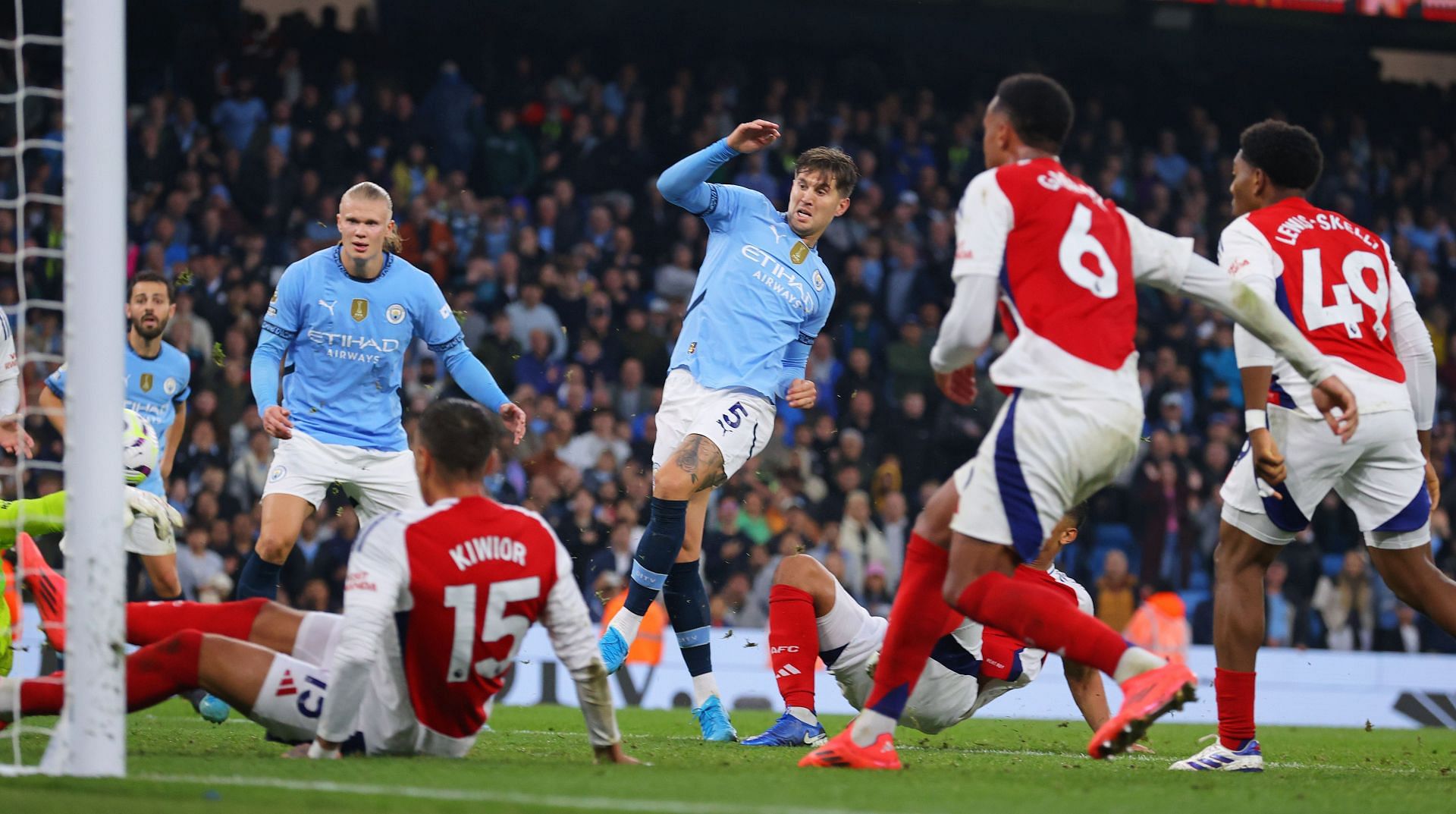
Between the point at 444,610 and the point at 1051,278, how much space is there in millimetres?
2128

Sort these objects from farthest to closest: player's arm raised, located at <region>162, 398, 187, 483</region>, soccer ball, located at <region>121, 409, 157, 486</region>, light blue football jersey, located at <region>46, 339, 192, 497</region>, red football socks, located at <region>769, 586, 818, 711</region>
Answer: player's arm raised, located at <region>162, 398, 187, 483</region>, light blue football jersey, located at <region>46, 339, 192, 497</region>, soccer ball, located at <region>121, 409, 157, 486</region>, red football socks, located at <region>769, 586, 818, 711</region>

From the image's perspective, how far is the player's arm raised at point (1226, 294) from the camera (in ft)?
16.6

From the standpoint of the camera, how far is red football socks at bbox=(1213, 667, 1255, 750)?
5910 millimetres

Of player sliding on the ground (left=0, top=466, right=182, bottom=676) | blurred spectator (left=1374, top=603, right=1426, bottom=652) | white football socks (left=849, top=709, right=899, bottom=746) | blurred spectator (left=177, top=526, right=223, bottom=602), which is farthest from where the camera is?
blurred spectator (left=1374, top=603, right=1426, bottom=652)

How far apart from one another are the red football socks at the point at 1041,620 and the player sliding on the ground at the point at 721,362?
101 inches

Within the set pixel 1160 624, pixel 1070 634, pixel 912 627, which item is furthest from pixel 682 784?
pixel 1160 624

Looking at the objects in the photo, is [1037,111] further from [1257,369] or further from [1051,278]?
[1257,369]

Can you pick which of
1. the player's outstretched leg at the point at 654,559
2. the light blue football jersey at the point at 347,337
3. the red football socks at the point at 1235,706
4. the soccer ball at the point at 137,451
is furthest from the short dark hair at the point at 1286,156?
the soccer ball at the point at 137,451

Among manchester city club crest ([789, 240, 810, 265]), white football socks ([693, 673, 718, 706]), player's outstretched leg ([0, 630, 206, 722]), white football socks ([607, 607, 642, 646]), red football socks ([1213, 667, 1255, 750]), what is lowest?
white football socks ([693, 673, 718, 706])

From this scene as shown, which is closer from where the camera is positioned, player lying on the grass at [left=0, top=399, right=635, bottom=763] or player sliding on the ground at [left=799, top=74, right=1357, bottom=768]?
player lying on the grass at [left=0, top=399, right=635, bottom=763]

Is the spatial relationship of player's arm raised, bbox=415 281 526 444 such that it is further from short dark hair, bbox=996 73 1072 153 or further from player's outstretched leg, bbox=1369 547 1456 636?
player's outstretched leg, bbox=1369 547 1456 636

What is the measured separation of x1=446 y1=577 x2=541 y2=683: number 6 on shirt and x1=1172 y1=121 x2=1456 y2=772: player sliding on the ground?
2.66 m

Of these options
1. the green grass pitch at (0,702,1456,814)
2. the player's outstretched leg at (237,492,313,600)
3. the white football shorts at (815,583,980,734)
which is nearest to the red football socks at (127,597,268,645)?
the green grass pitch at (0,702,1456,814)

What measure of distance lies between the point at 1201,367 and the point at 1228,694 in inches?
471
